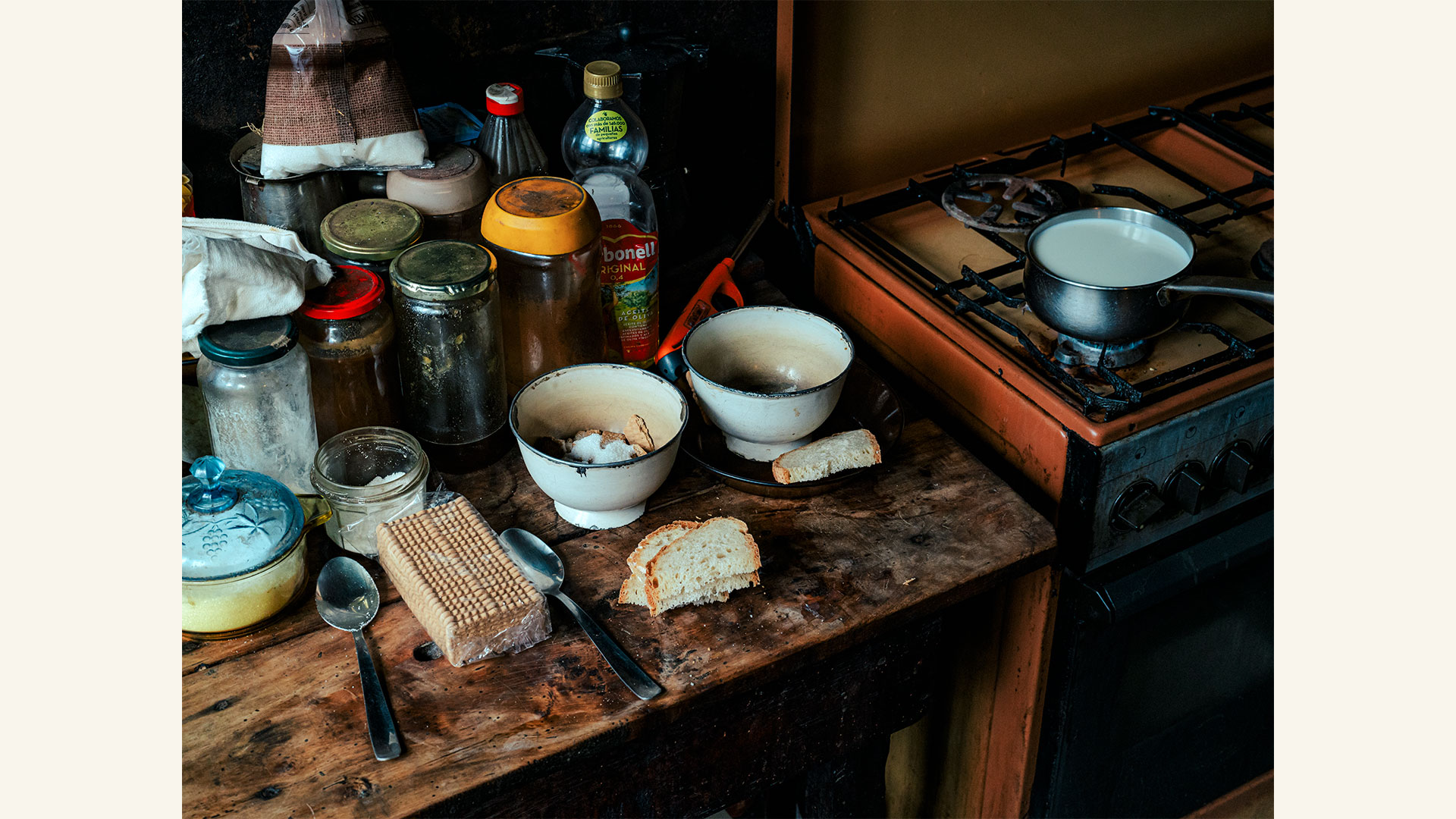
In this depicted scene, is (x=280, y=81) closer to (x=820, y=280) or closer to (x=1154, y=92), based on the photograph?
(x=820, y=280)

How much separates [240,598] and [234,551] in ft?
0.14

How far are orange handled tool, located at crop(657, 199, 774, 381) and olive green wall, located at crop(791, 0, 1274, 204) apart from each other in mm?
204

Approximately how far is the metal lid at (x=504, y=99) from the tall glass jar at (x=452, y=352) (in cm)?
20

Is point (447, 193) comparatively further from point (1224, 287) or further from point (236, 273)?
point (1224, 287)

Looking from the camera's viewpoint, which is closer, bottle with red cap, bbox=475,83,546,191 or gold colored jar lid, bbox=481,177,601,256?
gold colored jar lid, bbox=481,177,601,256

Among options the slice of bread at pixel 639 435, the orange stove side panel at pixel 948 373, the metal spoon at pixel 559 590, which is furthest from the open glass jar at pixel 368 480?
the orange stove side panel at pixel 948 373

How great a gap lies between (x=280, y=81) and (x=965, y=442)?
855 mm

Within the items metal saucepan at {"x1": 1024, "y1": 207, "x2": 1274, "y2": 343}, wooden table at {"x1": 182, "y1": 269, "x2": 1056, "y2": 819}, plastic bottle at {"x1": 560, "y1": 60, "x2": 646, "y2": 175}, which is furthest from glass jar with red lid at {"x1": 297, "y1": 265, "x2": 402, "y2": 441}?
metal saucepan at {"x1": 1024, "y1": 207, "x2": 1274, "y2": 343}

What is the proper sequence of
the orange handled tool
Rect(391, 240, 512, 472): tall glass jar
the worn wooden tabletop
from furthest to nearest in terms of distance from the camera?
the orange handled tool → Rect(391, 240, 512, 472): tall glass jar → the worn wooden tabletop

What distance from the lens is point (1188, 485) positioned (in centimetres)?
126

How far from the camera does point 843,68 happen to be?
61.0 inches

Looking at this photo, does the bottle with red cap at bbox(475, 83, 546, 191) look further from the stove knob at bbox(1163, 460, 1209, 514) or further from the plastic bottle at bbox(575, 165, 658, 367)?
the stove knob at bbox(1163, 460, 1209, 514)

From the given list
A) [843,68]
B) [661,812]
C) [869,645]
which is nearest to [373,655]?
[661,812]

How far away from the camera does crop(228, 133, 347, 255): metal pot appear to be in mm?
1210
